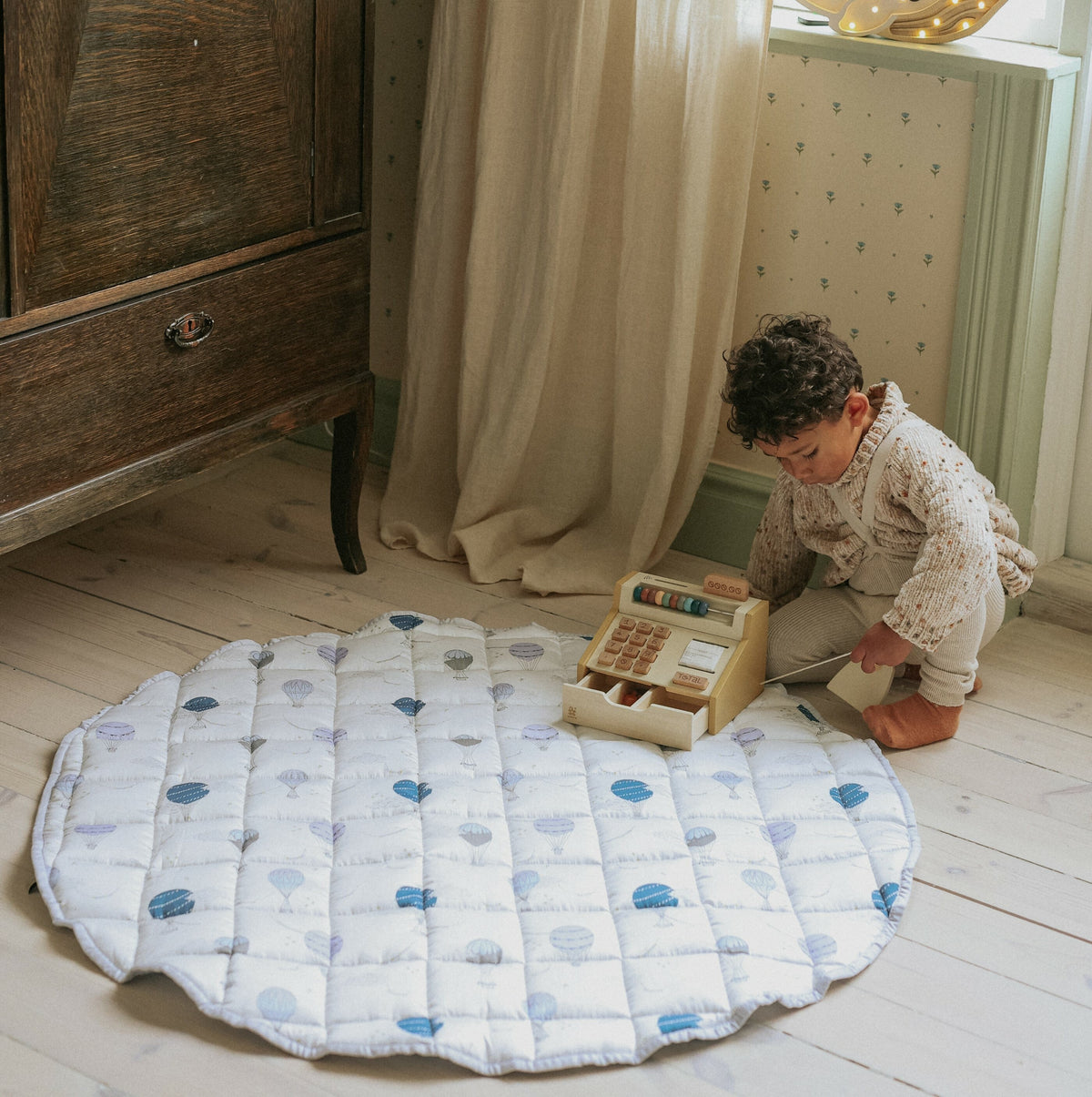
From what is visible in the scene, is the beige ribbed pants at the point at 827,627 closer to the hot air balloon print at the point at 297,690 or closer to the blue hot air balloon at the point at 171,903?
the hot air balloon print at the point at 297,690

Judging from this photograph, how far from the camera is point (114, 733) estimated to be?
1590 mm

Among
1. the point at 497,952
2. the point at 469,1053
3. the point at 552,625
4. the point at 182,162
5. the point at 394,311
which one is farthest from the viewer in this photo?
the point at 394,311

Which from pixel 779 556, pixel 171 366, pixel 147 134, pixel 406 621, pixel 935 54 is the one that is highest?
pixel 935 54

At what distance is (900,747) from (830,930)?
1.28ft

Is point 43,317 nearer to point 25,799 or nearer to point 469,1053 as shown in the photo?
point 25,799

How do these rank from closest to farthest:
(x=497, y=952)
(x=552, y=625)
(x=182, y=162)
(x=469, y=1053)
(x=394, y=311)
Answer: (x=469, y=1053) → (x=497, y=952) → (x=182, y=162) → (x=552, y=625) → (x=394, y=311)

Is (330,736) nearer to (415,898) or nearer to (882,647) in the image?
(415,898)

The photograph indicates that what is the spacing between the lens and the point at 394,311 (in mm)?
2379

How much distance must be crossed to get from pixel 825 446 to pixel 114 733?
89cm

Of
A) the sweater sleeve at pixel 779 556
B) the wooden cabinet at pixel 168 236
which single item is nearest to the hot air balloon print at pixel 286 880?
the wooden cabinet at pixel 168 236

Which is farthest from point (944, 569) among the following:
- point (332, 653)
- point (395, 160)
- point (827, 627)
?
point (395, 160)

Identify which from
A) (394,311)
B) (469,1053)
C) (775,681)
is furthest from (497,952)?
(394,311)

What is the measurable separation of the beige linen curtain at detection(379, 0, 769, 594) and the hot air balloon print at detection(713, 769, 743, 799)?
51cm

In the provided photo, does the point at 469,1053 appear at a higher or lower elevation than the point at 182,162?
lower
